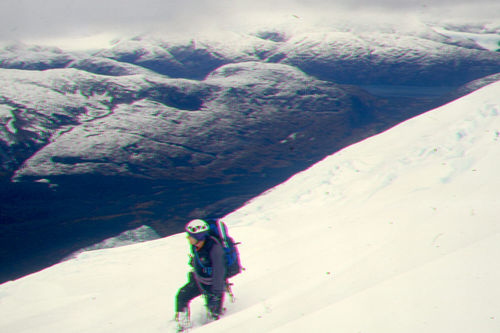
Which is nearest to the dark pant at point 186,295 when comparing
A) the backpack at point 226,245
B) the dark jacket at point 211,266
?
the dark jacket at point 211,266

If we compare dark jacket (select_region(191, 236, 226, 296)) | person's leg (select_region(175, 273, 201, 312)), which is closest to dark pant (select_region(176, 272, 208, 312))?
person's leg (select_region(175, 273, 201, 312))

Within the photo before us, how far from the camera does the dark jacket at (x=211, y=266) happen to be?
7000 mm

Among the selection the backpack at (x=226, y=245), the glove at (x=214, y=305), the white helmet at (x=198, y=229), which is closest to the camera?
the white helmet at (x=198, y=229)

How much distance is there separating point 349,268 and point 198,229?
101 inches

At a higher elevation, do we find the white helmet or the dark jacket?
the white helmet

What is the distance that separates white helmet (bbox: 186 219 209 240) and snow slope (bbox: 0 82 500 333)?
4.34ft

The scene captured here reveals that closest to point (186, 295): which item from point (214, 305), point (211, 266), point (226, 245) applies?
point (214, 305)

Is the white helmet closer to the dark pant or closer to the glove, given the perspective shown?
the dark pant

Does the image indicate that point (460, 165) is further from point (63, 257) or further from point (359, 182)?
point (63, 257)

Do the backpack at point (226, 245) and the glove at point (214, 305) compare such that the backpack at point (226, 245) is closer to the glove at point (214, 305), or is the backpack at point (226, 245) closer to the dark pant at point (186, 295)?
the glove at point (214, 305)

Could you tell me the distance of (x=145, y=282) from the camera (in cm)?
1034

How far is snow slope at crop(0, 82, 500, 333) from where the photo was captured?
16.9 ft

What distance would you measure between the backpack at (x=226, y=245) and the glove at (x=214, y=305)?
423mm

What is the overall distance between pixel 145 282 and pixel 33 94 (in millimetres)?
213842
